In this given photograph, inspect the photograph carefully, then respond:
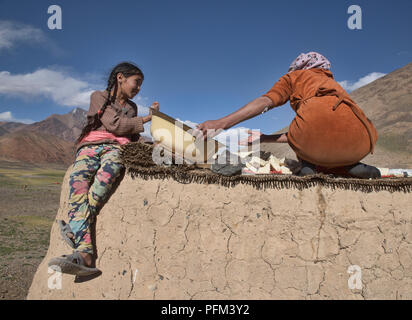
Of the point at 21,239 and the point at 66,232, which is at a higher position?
the point at 66,232

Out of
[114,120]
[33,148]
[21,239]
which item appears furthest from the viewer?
[33,148]

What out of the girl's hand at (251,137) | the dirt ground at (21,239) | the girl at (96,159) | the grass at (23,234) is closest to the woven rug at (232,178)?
the girl at (96,159)

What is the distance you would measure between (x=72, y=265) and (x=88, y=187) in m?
0.54

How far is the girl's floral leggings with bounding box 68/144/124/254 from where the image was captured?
2004 mm

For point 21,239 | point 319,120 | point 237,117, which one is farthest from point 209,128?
point 21,239

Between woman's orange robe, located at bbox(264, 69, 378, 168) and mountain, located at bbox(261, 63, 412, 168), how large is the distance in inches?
264

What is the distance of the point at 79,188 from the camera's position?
202 cm

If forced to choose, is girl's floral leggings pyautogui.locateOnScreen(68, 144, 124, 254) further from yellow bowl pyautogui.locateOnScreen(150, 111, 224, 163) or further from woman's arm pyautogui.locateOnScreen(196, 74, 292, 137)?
woman's arm pyautogui.locateOnScreen(196, 74, 292, 137)

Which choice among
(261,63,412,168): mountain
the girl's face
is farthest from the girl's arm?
Answer: (261,63,412,168): mountain

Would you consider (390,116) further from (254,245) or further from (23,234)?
(23,234)

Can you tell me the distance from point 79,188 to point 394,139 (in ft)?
31.5

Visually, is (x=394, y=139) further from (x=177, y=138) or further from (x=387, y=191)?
(x=177, y=138)

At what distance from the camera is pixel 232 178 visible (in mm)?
1934

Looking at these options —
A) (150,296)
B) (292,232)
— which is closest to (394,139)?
(292,232)
